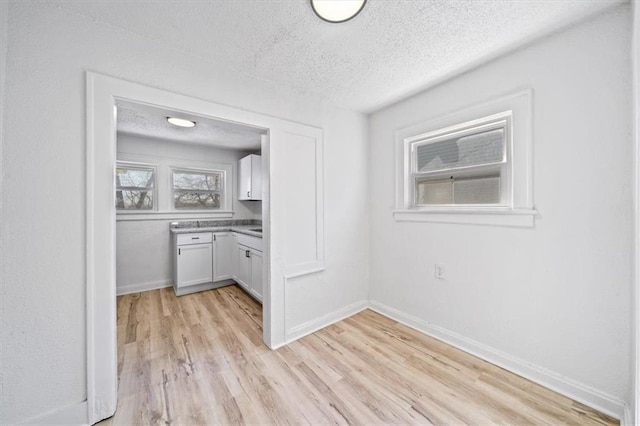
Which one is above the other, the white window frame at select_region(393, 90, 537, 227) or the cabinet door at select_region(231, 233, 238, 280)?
the white window frame at select_region(393, 90, 537, 227)

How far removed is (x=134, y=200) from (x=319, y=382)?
375cm

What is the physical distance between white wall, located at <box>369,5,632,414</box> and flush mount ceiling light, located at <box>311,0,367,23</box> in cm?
125

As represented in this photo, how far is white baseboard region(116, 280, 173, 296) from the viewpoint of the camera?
3.47m

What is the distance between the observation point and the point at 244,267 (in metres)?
3.44

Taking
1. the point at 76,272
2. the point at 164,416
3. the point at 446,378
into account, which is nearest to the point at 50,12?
the point at 76,272

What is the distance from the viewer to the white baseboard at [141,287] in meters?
3.47

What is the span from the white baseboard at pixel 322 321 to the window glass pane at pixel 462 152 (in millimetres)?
1719

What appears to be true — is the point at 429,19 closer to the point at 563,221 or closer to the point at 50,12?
the point at 563,221

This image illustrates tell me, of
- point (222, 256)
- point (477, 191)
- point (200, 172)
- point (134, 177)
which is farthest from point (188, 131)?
point (477, 191)

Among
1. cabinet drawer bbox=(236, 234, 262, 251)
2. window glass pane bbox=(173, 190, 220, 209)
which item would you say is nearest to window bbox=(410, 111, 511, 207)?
cabinet drawer bbox=(236, 234, 262, 251)

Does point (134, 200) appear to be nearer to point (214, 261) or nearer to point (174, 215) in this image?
point (174, 215)

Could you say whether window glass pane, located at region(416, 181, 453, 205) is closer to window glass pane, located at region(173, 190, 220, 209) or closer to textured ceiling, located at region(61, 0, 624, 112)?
textured ceiling, located at region(61, 0, 624, 112)

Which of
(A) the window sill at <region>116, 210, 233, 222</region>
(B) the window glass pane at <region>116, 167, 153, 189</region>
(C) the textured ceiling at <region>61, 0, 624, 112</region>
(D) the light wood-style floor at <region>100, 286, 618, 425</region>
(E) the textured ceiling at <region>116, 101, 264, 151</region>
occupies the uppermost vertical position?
(C) the textured ceiling at <region>61, 0, 624, 112</region>

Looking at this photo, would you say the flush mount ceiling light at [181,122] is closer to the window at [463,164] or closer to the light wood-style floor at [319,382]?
the light wood-style floor at [319,382]
